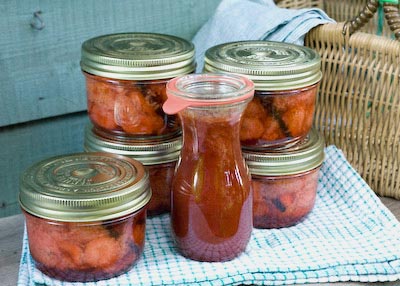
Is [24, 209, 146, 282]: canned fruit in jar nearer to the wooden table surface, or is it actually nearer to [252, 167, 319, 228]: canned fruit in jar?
the wooden table surface

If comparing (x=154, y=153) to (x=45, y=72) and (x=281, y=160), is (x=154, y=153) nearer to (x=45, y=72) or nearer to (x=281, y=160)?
(x=281, y=160)

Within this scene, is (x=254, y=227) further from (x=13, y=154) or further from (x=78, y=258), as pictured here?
(x=13, y=154)

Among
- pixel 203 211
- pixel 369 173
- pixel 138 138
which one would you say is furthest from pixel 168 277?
pixel 369 173

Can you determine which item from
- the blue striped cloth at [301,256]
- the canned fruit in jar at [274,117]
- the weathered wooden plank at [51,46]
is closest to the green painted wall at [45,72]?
the weathered wooden plank at [51,46]

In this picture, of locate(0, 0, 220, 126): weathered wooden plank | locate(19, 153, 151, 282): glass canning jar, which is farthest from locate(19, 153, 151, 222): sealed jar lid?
locate(0, 0, 220, 126): weathered wooden plank

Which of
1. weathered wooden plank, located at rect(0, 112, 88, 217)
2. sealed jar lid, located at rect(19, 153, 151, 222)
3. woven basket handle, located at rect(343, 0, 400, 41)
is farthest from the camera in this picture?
weathered wooden plank, located at rect(0, 112, 88, 217)

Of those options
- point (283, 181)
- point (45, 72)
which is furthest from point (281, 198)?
point (45, 72)

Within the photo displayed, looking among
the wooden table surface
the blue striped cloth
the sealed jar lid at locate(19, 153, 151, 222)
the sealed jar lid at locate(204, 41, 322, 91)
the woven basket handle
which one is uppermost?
the woven basket handle
